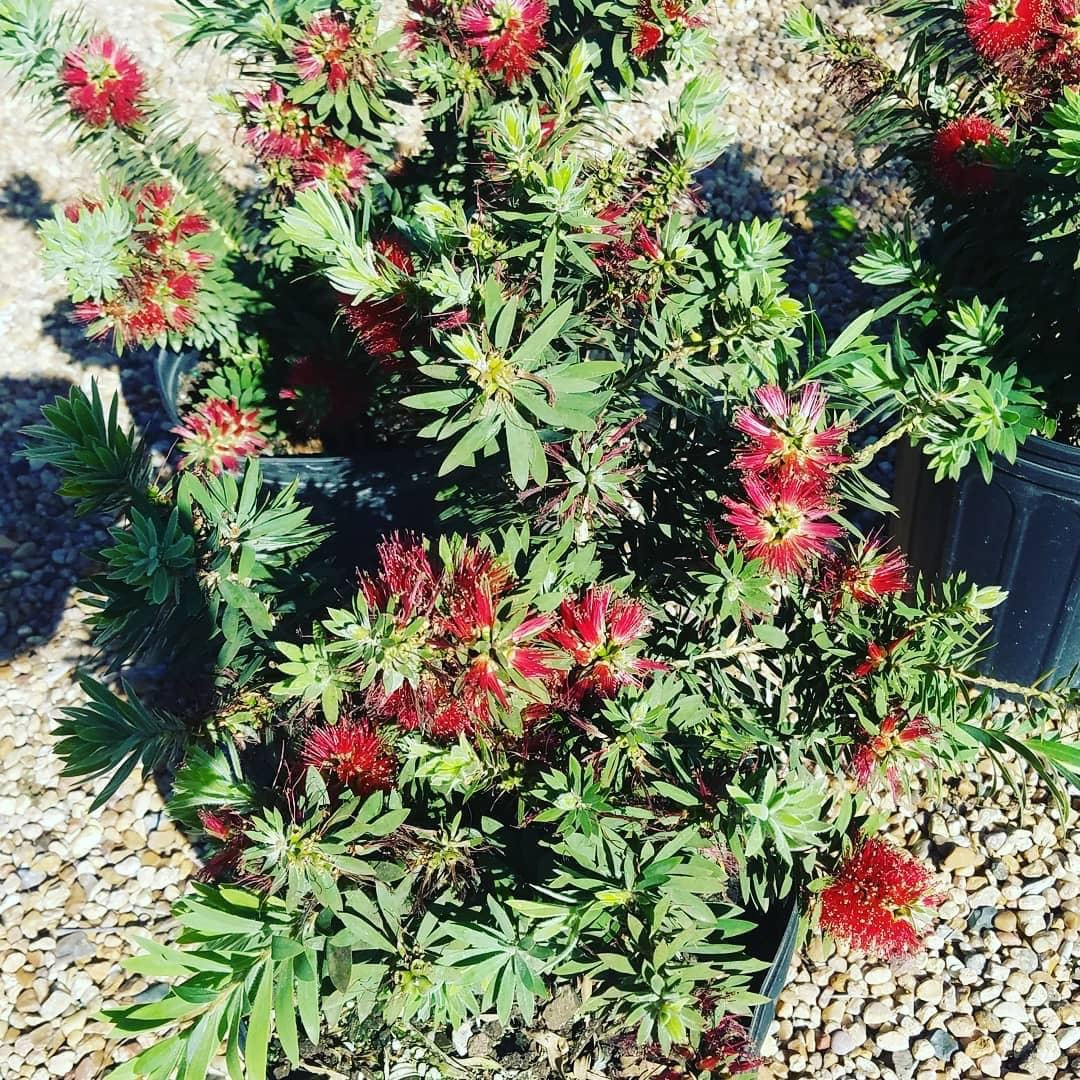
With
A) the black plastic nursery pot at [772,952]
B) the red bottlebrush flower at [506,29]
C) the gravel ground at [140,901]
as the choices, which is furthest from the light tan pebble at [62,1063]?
the red bottlebrush flower at [506,29]

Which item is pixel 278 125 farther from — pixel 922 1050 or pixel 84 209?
pixel 922 1050

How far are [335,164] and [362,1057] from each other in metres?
1.46

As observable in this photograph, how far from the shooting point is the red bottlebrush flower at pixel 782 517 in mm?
1129

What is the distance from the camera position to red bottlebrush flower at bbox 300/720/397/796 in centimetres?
126

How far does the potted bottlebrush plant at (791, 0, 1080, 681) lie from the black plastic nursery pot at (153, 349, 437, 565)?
34.4 inches

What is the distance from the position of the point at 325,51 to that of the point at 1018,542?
1.44 meters

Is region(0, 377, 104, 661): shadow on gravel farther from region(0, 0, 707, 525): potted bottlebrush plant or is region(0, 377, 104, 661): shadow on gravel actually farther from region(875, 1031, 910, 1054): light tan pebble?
region(875, 1031, 910, 1054): light tan pebble

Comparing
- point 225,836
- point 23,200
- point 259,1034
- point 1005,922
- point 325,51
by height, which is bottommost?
point 1005,922

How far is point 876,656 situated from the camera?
1313mm

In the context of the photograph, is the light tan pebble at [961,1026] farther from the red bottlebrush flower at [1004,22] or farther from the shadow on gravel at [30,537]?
the shadow on gravel at [30,537]

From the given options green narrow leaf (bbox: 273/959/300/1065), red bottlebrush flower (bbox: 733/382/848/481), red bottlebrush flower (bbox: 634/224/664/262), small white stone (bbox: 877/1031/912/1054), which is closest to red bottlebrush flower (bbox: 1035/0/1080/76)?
red bottlebrush flower (bbox: 634/224/664/262)

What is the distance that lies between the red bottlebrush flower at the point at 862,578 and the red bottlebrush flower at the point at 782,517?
7.6 inches

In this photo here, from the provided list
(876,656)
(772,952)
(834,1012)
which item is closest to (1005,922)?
(834,1012)

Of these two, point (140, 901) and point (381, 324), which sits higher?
point (381, 324)
